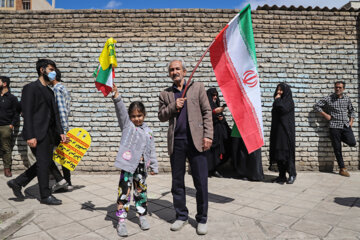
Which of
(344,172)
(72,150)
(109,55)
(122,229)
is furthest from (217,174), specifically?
(109,55)

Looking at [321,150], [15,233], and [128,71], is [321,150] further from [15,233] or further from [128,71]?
[15,233]

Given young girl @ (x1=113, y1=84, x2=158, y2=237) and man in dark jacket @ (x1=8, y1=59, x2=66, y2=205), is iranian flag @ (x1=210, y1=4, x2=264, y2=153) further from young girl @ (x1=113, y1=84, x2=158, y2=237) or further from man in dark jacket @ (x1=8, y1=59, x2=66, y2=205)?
man in dark jacket @ (x1=8, y1=59, x2=66, y2=205)

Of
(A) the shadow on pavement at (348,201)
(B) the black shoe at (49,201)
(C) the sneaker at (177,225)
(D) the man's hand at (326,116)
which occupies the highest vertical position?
(D) the man's hand at (326,116)

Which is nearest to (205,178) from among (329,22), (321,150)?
(321,150)

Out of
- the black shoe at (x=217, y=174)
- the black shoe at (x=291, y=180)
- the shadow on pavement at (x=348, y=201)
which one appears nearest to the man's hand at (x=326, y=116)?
the black shoe at (x=291, y=180)

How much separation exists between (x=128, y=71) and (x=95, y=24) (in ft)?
4.70

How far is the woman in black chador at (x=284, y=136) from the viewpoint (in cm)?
514

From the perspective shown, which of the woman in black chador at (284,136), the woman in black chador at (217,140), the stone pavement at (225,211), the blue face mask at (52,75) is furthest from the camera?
the woman in black chador at (217,140)

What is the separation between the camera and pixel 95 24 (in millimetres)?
6109

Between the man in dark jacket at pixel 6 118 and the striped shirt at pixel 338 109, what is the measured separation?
7202 mm

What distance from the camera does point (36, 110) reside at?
3641 mm

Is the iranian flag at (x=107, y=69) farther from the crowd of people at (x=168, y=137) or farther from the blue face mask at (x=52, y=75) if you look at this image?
the blue face mask at (x=52, y=75)

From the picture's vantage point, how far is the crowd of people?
9.34 ft

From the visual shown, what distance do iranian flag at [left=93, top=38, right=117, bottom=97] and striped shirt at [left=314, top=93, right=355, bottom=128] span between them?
524cm
